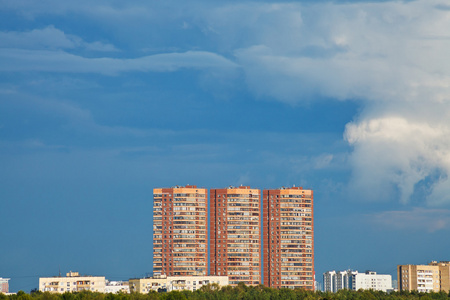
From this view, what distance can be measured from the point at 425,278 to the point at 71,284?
5655 centimetres

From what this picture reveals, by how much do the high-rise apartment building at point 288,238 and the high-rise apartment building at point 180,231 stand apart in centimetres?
923

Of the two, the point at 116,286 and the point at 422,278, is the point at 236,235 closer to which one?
the point at 116,286

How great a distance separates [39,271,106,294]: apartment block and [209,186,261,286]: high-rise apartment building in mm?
17206

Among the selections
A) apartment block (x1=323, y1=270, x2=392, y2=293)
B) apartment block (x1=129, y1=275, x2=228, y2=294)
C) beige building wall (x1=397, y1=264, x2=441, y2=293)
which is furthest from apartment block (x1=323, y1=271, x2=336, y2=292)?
apartment block (x1=129, y1=275, x2=228, y2=294)

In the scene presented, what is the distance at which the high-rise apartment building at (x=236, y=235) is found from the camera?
392 ft

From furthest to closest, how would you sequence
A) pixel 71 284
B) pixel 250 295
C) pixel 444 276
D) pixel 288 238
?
pixel 444 276 → pixel 288 238 → pixel 71 284 → pixel 250 295

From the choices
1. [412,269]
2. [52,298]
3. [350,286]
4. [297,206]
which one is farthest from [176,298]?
[350,286]

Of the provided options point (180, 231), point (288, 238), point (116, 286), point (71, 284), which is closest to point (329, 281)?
point (288, 238)

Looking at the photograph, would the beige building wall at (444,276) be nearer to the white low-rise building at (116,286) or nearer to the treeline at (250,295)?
the treeline at (250,295)

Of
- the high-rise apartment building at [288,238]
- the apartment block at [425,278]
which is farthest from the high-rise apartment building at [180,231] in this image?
the apartment block at [425,278]

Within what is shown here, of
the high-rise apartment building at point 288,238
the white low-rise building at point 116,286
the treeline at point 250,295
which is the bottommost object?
the treeline at point 250,295

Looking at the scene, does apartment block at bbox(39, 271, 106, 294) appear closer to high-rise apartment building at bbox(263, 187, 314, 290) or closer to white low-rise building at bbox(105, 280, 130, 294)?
white low-rise building at bbox(105, 280, 130, 294)

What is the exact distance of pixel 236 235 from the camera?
119875mm

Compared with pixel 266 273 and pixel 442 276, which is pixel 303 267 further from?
pixel 442 276
